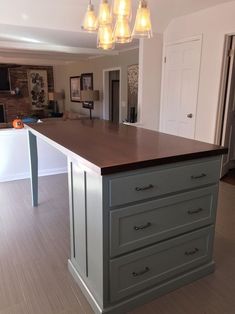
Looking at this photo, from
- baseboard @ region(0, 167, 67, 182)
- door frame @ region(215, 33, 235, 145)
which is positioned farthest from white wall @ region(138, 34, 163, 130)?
baseboard @ region(0, 167, 67, 182)

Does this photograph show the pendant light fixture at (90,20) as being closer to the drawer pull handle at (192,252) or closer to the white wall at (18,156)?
the drawer pull handle at (192,252)

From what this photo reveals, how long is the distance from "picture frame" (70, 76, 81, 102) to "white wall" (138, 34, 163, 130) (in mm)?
4588

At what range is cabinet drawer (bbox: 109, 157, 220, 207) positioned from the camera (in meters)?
1.41

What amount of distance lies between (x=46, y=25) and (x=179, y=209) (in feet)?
10.1

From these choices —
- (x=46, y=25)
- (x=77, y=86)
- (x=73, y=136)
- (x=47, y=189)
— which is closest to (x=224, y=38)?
(x=46, y=25)

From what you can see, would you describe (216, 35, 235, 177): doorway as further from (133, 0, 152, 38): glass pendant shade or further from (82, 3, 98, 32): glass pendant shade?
(82, 3, 98, 32): glass pendant shade

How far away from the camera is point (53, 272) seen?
2.00 m

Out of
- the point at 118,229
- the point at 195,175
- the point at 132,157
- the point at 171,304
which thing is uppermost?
the point at 132,157

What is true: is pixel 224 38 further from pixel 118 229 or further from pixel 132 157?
pixel 118 229

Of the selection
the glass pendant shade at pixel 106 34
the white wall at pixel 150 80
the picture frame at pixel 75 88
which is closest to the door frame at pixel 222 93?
the white wall at pixel 150 80

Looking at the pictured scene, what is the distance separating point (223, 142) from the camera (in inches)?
153

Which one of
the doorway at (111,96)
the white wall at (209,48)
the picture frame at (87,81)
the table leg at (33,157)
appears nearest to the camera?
the table leg at (33,157)

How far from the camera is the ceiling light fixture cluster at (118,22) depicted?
194 cm

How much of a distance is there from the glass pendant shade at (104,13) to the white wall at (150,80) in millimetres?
2346
